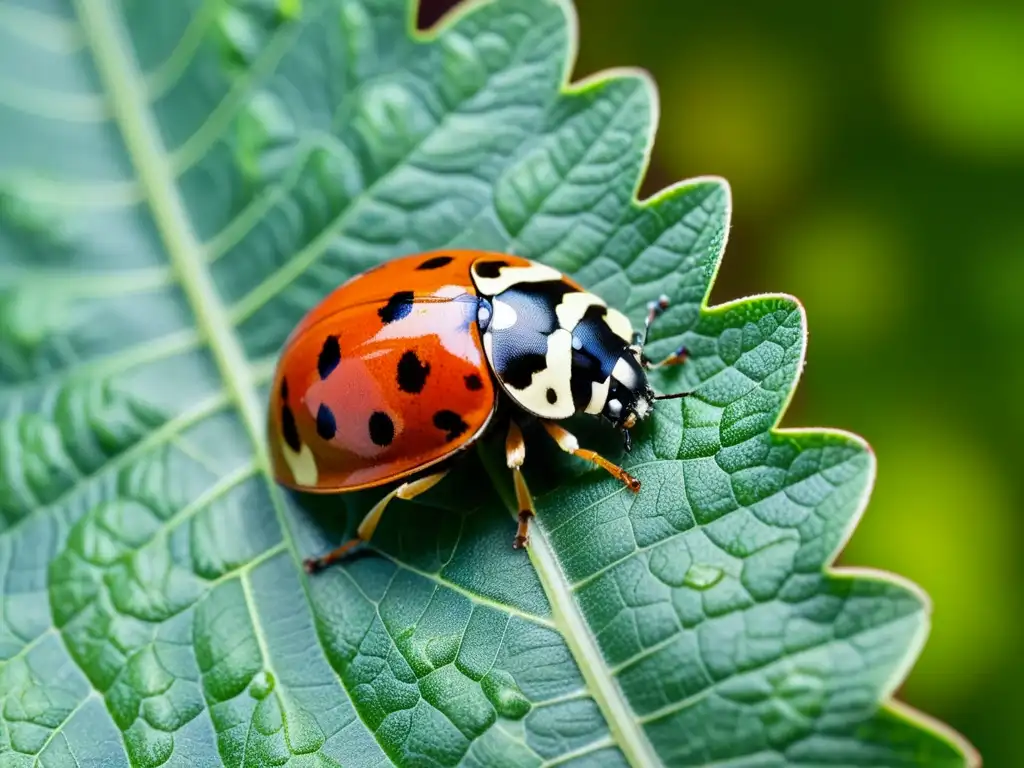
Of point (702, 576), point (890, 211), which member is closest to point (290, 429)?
point (702, 576)

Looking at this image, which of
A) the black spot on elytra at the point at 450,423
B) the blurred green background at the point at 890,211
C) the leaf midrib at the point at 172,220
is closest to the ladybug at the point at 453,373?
the black spot on elytra at the point at 450,423

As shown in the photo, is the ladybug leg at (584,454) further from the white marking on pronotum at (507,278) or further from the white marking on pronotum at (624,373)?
the white marking on pronotum at (507,278)

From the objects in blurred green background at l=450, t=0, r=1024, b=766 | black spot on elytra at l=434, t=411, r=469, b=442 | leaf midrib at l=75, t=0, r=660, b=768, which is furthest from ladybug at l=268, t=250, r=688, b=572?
blurred green background at l=450, t=0, r=1024, b=766

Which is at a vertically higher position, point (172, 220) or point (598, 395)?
point (172, 220)

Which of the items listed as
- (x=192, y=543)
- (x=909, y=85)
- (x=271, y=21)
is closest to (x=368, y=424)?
(x=192, y=543)

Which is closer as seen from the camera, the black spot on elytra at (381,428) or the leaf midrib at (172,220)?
the black spot on elytra at (381,428)

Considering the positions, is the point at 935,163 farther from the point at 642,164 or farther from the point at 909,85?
the point at 642,164

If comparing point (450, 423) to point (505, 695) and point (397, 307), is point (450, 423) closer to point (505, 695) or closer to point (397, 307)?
point (397, 307)
